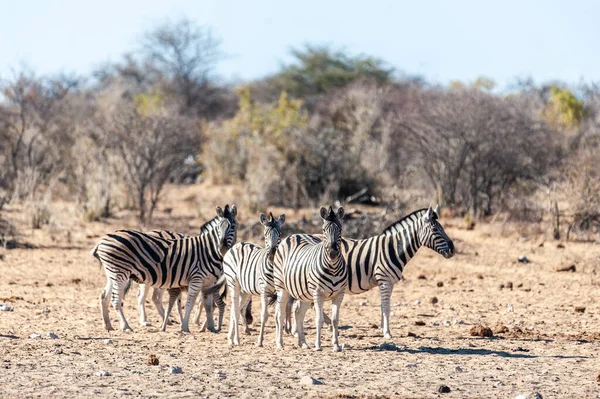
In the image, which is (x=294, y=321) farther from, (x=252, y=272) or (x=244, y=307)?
(x=252, y=272)

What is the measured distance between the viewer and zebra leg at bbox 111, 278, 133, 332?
433 inches

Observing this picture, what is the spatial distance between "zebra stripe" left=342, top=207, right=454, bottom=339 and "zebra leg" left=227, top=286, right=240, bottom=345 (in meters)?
1.36

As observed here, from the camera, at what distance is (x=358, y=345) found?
1016 cm

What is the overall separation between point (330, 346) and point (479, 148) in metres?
14.4

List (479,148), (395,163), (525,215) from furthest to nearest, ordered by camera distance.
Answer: (395,163)
(479,148)
(525,215)

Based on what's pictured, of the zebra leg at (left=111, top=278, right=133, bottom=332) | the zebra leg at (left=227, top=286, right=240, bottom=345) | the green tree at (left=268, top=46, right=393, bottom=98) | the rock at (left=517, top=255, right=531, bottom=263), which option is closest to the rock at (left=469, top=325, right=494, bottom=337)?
the zebra leg at (left=227, top=286, right=240, bottom=345)

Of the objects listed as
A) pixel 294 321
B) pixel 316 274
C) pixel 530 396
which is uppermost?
pixel 316 274

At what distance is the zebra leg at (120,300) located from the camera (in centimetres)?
1100

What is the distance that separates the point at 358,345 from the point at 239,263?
1.58 m

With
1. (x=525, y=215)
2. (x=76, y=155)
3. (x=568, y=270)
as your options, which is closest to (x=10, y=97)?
(x=76, y=155)

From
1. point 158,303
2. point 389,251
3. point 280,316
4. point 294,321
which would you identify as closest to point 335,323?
point 280,316

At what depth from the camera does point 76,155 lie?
80.8 ft

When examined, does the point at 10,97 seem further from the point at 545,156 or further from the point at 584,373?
the point at 584,373

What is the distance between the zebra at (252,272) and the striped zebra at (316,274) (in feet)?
0.42
